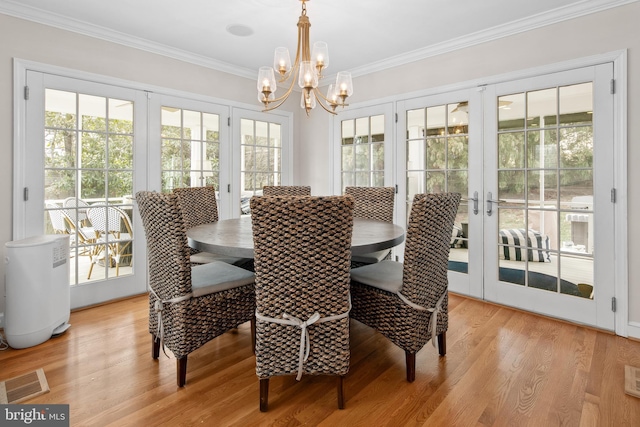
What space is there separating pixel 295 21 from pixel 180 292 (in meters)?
2.41

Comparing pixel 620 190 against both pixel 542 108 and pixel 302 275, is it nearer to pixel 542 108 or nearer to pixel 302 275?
pixel 542 108

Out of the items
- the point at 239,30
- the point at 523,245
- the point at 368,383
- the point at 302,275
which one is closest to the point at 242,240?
the point at 302,275

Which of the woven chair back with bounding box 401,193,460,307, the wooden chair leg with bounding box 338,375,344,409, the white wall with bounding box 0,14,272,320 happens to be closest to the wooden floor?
the wooden chair leg with bounding box 338,375,344,409

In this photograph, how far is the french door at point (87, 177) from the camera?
2.74 metres

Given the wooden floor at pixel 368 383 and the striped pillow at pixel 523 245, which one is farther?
the striped pillow at pixel 523 245

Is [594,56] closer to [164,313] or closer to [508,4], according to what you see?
[508,4]

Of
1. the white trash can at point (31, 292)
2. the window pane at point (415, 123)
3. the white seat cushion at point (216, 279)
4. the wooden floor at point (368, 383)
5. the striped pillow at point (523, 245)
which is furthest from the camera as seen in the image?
the window pane at point (415, 123)

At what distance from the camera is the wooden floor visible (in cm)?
160

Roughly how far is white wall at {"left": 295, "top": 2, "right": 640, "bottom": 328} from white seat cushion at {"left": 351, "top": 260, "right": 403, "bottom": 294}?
6.00ft

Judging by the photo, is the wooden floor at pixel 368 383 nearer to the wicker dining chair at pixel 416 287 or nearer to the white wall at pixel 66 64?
the wicker dining chair at pixel 416 287

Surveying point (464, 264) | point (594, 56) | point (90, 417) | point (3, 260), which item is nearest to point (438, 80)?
point (594, 56)

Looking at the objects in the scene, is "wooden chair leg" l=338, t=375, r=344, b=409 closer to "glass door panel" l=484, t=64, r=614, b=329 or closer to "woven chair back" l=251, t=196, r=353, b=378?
"woven chair back" l=251, t=196, r=353, b=378

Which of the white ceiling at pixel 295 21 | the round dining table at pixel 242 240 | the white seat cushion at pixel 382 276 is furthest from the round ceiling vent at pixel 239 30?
the white seat cushion at pixel 382 276

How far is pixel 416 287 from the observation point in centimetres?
181
